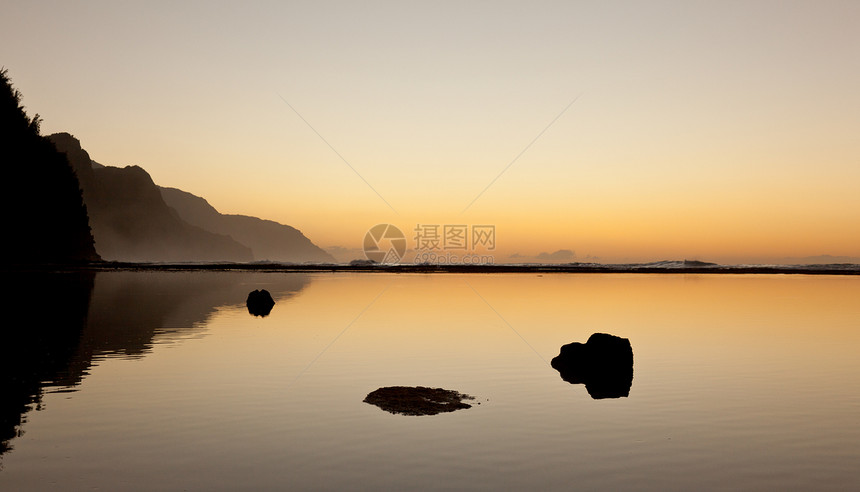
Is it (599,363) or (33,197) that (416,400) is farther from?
(33,197)

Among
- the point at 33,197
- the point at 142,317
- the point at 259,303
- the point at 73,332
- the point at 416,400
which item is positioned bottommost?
the point at 416,400

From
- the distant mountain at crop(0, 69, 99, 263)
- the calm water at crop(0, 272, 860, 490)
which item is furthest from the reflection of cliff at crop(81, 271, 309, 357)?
the distant mountain at crop(0, 69, 99, 263)

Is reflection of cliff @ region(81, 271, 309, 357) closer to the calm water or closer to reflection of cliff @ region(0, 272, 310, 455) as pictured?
reflection of cliff @ region(0, 272, 310, 455)

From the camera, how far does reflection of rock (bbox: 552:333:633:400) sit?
22344 mm

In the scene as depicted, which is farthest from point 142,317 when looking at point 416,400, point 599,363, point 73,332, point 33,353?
point 599,363

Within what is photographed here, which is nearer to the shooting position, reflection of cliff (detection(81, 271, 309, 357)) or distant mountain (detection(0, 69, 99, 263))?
reflection of cliff (detection(81, 271, 309, 357))

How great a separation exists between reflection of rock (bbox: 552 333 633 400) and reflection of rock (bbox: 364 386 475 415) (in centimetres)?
541

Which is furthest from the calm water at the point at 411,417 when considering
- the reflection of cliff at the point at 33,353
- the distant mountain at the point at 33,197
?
the distant mountain at the point at 33,197

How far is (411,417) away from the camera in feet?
53.8

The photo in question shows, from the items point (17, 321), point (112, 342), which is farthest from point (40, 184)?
point (112, 342)

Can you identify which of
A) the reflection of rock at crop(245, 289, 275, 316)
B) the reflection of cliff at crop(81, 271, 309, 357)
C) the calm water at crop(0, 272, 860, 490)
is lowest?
the calm water at crop(0, 272, 860, 490)

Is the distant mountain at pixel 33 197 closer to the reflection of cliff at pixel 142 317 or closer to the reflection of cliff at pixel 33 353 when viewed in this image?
the reflection of cliff at pixel 142 317

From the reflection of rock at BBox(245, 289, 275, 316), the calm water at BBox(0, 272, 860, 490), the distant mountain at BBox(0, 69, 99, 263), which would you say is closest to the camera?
the calm water at BBox(0, 272, 860, 490)

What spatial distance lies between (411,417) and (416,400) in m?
1.63
